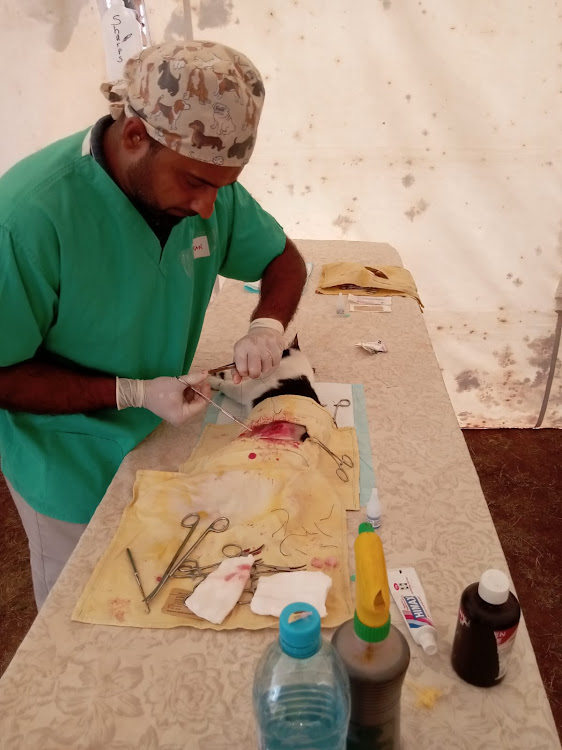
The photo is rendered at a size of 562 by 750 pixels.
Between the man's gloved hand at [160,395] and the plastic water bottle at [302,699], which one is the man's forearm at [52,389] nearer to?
the man's gloved hand at [160,395]

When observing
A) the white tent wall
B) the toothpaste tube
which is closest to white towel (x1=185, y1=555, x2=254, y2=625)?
the toothpaste tube

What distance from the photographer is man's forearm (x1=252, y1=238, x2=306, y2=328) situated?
5.42 feet

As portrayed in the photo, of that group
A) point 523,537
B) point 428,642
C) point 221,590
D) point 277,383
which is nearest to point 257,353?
point 277,383

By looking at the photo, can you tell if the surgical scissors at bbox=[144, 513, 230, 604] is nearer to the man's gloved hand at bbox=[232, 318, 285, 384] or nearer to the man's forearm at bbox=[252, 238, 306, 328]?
the man's gloved hand at bbox=[232, 318, 285, 384]

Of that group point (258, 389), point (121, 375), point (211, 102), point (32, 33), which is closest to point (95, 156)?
point (211, 102)

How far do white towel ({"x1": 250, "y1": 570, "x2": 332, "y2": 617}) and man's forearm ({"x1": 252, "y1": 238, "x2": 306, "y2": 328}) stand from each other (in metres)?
0.82

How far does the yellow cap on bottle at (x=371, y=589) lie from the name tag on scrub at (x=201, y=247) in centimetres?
95

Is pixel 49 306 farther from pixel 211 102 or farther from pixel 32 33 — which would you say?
pixel 32 33

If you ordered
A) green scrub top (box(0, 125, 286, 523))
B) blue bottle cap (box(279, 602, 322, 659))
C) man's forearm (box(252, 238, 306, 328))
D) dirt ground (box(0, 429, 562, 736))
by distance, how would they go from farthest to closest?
dirt ground (box(0, 429, 562, 736)) < man's forearm (box(252, 238, 306, 328)) < green scrub top (box(0, 125, 286, 523)) < blue bottle cap (box(279, 602, 322, 659))

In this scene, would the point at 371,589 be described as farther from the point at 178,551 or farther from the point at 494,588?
the point at 178,551

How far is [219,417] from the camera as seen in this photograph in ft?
4.94

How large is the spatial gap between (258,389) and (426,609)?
75 cm

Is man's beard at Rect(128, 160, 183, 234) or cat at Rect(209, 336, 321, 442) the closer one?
man's beard at Rect(128, 160, 183, 234)

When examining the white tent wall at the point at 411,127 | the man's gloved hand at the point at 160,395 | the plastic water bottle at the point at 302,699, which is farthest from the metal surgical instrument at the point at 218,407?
the white tent wall at the point at 411,127
